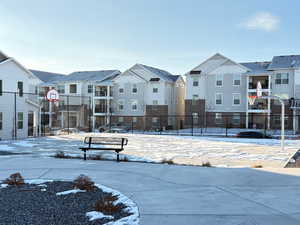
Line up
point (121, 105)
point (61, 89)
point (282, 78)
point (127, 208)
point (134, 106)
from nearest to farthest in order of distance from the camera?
1. point (127, 208)
2. point (282, 78)
3. point (134, 106)
4. point (121, 105)
5. point (61, 89)

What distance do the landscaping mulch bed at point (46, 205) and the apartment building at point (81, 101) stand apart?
134 feet

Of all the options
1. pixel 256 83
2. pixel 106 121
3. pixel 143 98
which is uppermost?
pixel 256 83

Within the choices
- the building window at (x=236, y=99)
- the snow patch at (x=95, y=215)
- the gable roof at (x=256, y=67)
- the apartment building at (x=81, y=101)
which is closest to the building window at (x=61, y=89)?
the apartment building at (x=81, y=101)

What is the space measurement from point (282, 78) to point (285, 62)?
2.51m

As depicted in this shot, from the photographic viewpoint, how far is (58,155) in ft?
40.1

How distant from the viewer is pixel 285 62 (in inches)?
1583

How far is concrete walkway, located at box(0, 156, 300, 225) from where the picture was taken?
196 inches

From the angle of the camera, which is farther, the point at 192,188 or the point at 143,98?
the point at 143,98

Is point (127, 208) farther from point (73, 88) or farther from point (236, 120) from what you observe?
point (73, 88)

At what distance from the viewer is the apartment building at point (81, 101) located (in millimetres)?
48344

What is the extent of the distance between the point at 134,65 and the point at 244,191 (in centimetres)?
4259

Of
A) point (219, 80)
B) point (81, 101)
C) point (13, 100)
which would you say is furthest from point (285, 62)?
point (13, 100)

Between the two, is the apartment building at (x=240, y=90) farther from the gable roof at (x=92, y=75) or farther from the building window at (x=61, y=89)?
the building window at (x=61, y=89)

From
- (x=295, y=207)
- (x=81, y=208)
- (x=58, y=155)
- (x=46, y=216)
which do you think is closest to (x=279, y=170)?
(x=295, y=207)
